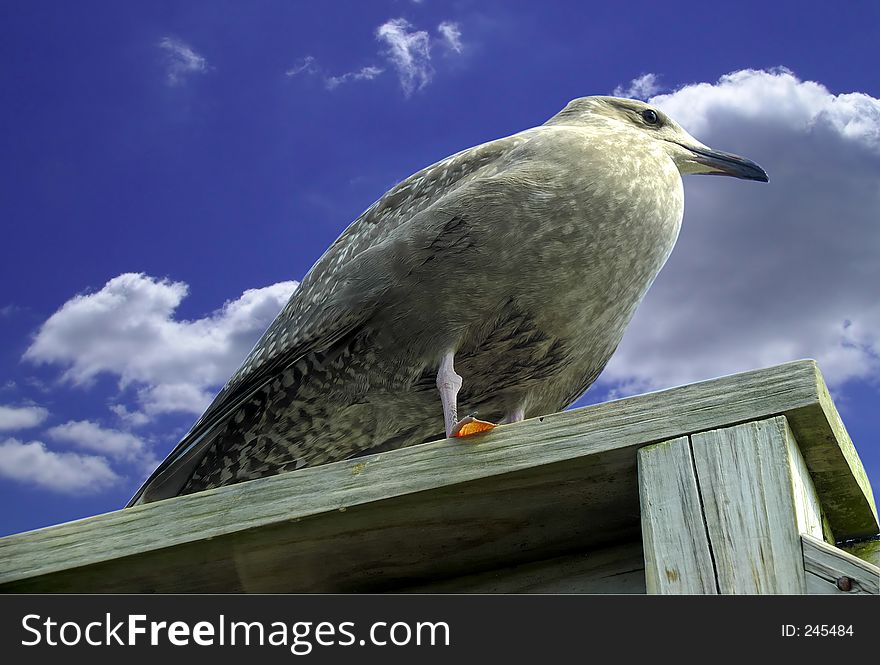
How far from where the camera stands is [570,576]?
1.92 m

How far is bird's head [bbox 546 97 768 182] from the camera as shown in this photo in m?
3.38

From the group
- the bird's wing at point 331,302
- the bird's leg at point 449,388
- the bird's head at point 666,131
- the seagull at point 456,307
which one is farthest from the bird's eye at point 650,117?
the bird's leg at point 449,388

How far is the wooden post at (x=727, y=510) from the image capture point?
1529 mm

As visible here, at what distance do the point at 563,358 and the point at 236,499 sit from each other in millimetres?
1204

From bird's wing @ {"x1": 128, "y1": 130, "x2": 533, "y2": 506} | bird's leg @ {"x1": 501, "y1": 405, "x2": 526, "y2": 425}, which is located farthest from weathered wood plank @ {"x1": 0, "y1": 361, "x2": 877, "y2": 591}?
bird's leg @ {"x1": 501, "y1": 405, "x2": 526, "y2": 425}

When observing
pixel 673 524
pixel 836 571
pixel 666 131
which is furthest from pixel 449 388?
pixel 666 131

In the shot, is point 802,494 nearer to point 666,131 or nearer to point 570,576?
point 570,576

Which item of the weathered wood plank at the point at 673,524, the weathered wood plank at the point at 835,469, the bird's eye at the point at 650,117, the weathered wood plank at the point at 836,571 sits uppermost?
the bird's eye at the point at 650,117

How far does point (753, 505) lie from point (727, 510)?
0.04m

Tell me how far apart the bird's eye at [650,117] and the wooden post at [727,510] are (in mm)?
1999

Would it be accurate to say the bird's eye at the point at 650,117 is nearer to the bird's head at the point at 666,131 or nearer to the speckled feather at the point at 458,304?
the bird's head at the point at 666,131

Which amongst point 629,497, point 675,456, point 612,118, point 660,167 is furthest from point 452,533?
point 612,118

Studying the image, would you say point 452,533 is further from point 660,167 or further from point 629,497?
point 660,167
